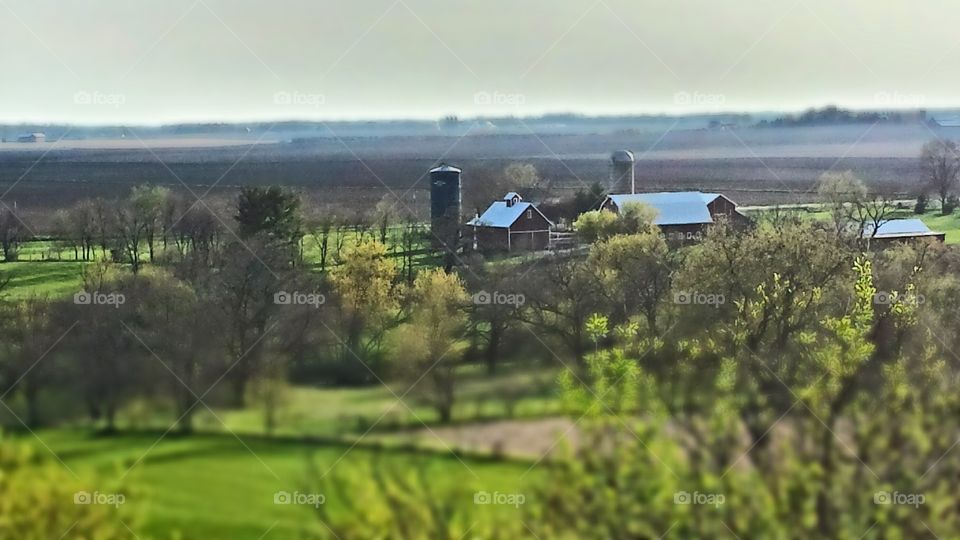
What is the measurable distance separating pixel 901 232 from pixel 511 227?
4.63 ft

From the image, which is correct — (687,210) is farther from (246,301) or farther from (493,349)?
(246,301)

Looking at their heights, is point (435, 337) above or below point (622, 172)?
below

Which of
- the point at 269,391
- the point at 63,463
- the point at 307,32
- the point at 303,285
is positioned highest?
the point at 307,32

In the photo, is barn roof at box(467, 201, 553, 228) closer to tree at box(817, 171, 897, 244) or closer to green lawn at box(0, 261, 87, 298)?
tree at box(817, 171, 897, 244)

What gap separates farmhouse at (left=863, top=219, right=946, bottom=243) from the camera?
3.59 meters

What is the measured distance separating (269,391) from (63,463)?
31.5 inches

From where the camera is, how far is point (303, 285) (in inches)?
141

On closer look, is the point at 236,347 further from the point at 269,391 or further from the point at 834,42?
the point at 834,42

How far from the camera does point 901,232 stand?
360 cm

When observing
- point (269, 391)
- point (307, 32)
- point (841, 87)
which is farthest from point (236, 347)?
point (841, 87)

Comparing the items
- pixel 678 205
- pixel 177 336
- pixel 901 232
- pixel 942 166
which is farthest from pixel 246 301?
pixel 942 166

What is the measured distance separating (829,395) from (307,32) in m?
2.28

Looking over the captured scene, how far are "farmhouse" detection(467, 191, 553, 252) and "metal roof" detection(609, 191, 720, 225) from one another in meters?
0.31

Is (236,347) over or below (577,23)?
below
